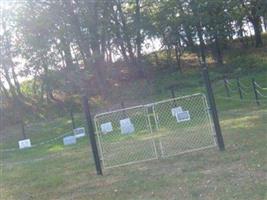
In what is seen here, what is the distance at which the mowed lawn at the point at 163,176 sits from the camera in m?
7.71

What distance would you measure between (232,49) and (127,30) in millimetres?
9167

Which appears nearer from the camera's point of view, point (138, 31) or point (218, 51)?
point (138, 31)

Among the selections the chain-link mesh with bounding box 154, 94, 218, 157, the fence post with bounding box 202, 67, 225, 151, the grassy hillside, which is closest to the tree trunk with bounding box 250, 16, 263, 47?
the grassy hillside

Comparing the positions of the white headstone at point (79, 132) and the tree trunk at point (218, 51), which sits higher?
the tree trunk at point (218, 51)

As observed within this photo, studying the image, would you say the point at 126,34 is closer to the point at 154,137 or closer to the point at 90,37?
the point at 90,37

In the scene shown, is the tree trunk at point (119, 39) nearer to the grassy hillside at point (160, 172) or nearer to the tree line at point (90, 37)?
the tree line at point (90, 37)

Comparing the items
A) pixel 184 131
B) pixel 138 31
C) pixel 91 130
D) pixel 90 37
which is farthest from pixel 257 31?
pixel 91 130

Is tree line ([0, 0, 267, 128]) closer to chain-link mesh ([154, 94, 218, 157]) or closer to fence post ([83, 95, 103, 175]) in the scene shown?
chain-link mesh ([154, 94, 218, 157])

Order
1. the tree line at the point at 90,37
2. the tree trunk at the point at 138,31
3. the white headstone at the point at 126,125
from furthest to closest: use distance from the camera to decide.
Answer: the tree trunk at the point at 138,31 < the tree line at the point at 90,37 < the white headstone at the point at 126,125

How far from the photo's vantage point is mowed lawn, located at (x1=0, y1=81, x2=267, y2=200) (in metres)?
7.71

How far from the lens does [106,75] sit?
3681 centimetres

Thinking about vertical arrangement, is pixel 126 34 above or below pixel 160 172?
above

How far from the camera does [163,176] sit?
9.16 meters

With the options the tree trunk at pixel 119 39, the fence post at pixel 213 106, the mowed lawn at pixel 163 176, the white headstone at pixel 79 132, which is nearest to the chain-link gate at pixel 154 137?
the fence post at pixel 213 106
